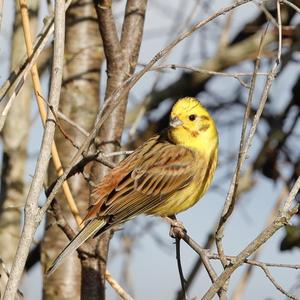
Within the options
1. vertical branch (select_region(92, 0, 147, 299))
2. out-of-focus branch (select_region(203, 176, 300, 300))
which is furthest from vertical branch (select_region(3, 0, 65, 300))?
vertical branch (select_region(92, 0, 147, 299))

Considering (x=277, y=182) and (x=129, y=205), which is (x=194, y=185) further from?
(x=277, y=182)

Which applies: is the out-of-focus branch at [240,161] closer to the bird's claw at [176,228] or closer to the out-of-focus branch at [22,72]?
the bird's claw at [176,228]

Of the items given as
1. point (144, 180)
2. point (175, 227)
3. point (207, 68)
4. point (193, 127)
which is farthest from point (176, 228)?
point (207, 68)

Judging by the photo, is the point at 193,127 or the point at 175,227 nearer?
the point at 175,227

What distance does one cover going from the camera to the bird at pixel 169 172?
15.6 feet

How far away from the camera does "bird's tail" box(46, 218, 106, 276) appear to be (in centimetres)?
393

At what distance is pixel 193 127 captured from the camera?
5.10m

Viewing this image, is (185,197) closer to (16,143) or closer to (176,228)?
(176,228)

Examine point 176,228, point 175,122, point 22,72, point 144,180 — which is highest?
point 175,122

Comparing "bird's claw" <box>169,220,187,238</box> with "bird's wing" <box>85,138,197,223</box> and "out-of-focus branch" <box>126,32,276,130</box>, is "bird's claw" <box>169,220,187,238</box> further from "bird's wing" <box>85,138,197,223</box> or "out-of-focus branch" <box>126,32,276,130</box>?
"out-of-focus branch" <box>126,32,276,130</box>

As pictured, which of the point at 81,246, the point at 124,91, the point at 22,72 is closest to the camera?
the point at 124,91

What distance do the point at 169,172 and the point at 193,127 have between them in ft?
0.94

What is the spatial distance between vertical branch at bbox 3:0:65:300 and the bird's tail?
2.05ft

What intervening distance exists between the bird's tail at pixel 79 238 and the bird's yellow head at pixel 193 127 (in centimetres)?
77
